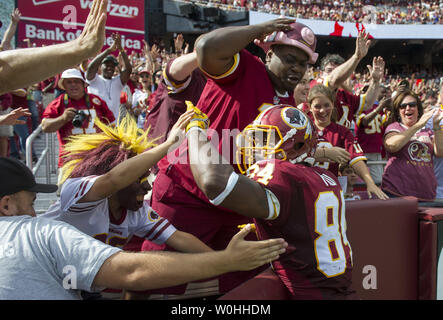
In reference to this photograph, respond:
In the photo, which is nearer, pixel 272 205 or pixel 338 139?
pixel 272 205

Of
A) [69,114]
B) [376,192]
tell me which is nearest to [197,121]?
[376,192]

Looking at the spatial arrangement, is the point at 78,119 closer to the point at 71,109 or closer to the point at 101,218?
the point at 71,109

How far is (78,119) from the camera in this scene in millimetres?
4277

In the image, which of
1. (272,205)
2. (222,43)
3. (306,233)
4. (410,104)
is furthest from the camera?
(410,104)

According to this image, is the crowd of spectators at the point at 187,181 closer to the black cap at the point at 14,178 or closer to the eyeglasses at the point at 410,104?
the black cap at the point at 14,178

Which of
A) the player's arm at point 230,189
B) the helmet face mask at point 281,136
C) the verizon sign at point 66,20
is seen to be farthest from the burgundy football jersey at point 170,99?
the verizon sign at point 66,20

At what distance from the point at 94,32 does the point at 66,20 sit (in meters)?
14.5

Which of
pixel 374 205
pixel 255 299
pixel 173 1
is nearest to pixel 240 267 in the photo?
pixel 255 299

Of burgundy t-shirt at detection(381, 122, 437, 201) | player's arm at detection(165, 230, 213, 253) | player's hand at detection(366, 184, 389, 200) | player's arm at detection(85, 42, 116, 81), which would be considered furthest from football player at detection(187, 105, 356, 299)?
player's arm at detection(85, 42, 116, 81)

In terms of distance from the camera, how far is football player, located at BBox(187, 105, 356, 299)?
1798 mm

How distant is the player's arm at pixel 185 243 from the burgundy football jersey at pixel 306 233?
507 mm

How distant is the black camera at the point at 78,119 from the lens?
4.28m

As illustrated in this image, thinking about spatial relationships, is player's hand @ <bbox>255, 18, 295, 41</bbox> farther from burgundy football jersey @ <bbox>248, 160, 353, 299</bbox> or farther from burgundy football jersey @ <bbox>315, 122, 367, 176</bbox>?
burgundy football jersey @ <bbox>315, 122, 367, 176</bbox>
